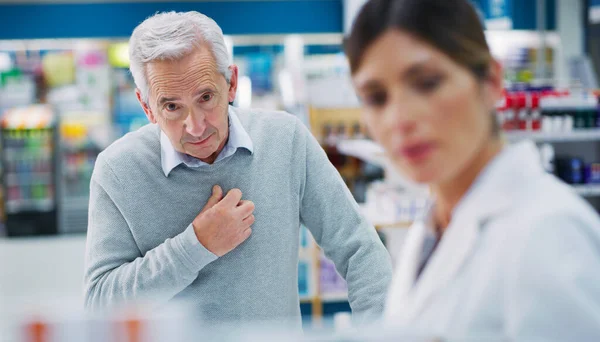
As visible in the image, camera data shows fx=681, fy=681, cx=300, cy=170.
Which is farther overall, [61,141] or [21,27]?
[21,27]

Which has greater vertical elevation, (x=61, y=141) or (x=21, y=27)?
Result: (x=21, y=27)

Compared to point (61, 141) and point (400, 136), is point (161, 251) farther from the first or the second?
point (61, 141)

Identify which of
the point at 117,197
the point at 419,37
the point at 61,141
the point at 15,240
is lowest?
the point at 15,240

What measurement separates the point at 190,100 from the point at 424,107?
104 centimetres

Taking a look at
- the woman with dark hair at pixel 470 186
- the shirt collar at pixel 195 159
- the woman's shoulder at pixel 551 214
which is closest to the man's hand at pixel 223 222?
the shirt collar at pixel 195 159

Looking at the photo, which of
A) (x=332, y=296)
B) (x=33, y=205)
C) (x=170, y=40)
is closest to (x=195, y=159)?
(x=170, y=40)

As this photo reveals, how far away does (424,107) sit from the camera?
2.86ft

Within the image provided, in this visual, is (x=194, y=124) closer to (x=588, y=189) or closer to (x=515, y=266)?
(x=515, y=266)

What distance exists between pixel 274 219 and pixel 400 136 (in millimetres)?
1167

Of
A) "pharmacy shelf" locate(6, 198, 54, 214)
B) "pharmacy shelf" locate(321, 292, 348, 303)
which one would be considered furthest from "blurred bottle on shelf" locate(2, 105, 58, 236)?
"pharmacy shelf" locate(321, 292, 348, 303)

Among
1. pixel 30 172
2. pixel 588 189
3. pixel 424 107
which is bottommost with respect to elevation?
pixel 30 172

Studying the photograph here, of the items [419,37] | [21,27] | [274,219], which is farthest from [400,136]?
[21,27]

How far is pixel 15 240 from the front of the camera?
9961 mm

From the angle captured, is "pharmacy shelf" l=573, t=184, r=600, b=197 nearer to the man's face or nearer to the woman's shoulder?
the man's face
